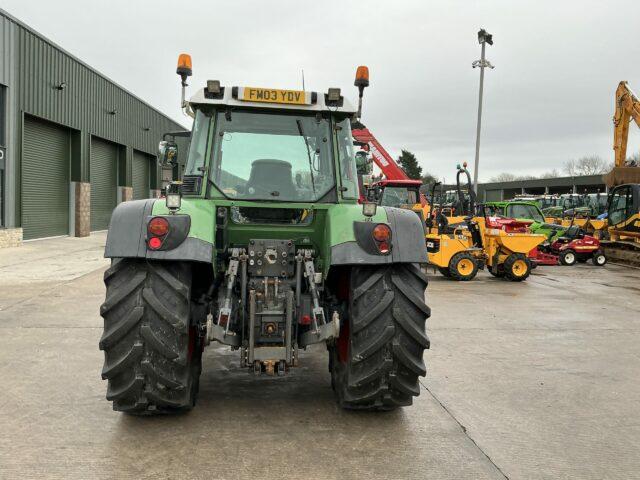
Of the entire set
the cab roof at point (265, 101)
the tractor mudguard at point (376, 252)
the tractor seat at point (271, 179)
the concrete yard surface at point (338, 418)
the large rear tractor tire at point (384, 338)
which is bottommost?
the concrete yard surface at point (338, 418)

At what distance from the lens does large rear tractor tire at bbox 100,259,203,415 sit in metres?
3.70

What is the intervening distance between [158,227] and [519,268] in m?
10.7

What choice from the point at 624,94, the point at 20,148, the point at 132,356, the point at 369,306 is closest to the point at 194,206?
the point at 132,356

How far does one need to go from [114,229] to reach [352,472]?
2137mm

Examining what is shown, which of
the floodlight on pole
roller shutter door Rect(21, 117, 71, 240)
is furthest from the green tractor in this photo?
the floodlight on pole

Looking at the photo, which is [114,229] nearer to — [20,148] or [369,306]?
[369,306]

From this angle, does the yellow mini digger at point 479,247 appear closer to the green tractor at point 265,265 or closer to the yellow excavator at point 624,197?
the yellow excavator at point 624,197

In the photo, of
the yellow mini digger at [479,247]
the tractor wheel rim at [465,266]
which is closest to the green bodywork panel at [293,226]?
the yellow mini digger at [479,247]

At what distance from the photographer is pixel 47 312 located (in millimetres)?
8188

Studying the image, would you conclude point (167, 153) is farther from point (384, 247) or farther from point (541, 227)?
point (541, 227)

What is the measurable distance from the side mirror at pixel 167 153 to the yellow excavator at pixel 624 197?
623 inches

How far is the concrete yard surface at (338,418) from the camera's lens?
3.44m

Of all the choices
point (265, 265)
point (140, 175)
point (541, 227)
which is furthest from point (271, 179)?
point (140, 175)

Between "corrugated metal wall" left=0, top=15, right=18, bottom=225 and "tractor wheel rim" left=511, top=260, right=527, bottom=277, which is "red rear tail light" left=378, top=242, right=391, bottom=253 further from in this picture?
"corrugated metal wall" left=0, top=15, right=18, bottom=225
